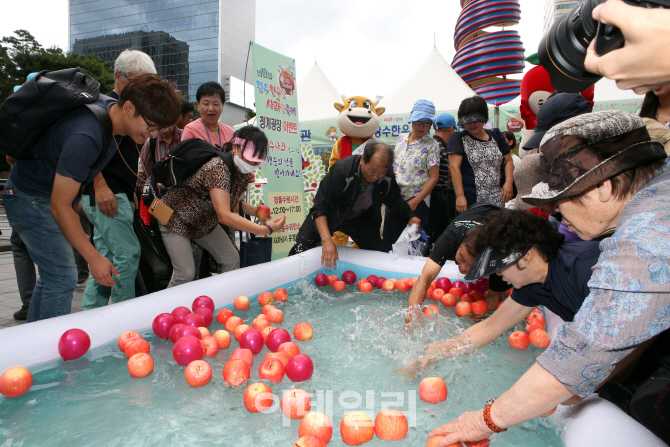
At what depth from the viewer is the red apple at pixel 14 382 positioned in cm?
189

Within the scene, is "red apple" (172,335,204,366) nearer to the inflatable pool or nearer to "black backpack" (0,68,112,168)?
the inflatable pool

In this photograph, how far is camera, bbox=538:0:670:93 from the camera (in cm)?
120

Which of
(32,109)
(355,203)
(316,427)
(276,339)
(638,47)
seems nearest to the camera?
(638,47)

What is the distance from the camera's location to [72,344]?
7.30 ft

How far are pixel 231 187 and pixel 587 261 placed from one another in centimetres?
253

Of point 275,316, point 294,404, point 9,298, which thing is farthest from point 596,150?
point 9,298

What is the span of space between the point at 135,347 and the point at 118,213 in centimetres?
103

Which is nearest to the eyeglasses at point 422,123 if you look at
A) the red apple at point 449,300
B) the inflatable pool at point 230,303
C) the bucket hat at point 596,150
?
the inflatable pool at point 230,303

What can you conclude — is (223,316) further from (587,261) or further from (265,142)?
(587,261)

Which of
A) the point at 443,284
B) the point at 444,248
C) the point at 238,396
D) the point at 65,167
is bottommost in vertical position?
the point at 238,396

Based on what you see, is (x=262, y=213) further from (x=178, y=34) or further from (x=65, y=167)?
(x=178, y=34)

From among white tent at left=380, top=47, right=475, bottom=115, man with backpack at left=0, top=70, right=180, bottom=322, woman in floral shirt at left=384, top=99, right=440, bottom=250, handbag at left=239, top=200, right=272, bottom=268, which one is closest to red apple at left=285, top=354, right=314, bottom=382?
man with backpack at left=0, top=70, right=180, bottom=322

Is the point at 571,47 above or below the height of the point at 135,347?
above

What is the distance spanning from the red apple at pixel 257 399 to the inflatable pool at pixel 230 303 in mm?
1212
